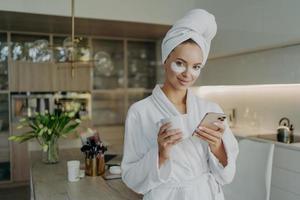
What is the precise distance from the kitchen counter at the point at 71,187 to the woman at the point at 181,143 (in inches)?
23.5

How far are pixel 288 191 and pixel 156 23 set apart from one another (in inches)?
89.2

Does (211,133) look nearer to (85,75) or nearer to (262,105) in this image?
(262,105)

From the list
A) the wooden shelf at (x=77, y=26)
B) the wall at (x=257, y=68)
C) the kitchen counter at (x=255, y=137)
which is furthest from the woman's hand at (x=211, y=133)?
the wooden shelf at (x=77, y=26)

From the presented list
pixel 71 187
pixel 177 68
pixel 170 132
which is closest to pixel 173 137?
pixel 170 132

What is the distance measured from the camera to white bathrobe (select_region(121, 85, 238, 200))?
3.05 ft

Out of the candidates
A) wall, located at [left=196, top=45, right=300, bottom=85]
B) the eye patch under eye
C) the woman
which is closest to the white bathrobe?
the woman

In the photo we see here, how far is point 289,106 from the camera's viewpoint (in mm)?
2844

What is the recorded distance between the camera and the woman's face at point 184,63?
905 mm

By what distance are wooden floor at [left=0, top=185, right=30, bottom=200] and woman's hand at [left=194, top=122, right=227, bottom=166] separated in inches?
128

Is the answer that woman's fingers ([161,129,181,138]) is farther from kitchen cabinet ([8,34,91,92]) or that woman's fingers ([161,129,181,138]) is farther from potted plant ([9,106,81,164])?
kitchen cabinet ([8,34,91,92])

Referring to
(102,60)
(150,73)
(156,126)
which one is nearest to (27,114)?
(102,60)

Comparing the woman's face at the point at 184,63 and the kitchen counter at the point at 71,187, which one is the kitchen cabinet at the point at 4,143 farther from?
the woman's face at the point at 184,63

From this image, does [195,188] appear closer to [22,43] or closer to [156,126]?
[156,126]

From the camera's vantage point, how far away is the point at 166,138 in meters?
0.83
